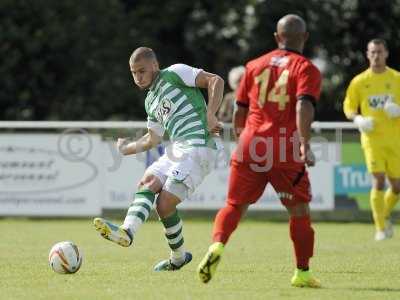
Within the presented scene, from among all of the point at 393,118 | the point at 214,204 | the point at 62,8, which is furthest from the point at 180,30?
the point at 393,118

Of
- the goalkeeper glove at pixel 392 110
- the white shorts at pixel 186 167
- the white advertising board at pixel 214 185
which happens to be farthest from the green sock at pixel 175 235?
the white advertising board at pixel 214 185

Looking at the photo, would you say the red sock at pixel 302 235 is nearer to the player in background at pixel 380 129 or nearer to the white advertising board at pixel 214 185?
the player in background at pixel 380 129

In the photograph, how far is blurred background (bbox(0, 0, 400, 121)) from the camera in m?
25.9

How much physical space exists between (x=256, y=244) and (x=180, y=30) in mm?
19150

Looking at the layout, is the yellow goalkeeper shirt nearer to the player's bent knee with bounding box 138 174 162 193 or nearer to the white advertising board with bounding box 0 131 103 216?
the player's bent knee with bounding box 138 174 162 193

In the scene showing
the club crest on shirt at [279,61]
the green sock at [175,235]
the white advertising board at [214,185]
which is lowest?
the white advertising board at [214,185]

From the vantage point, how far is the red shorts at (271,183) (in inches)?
323

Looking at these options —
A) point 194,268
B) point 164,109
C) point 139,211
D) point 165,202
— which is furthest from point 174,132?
point 194,268

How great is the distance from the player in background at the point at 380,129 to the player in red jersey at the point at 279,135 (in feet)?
18.6

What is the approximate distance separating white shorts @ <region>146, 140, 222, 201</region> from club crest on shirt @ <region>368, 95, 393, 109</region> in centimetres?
511

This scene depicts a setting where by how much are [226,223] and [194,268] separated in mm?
1849

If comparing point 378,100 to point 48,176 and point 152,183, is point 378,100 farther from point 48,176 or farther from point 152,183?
point 48,176

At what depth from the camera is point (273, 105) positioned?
819cm

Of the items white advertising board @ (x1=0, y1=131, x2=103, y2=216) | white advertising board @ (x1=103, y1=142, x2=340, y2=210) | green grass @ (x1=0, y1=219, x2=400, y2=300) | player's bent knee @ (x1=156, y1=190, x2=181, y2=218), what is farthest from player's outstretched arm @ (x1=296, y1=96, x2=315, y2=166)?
white advertising board @ (x1=0, y1=131, x2=103, y2=216)
